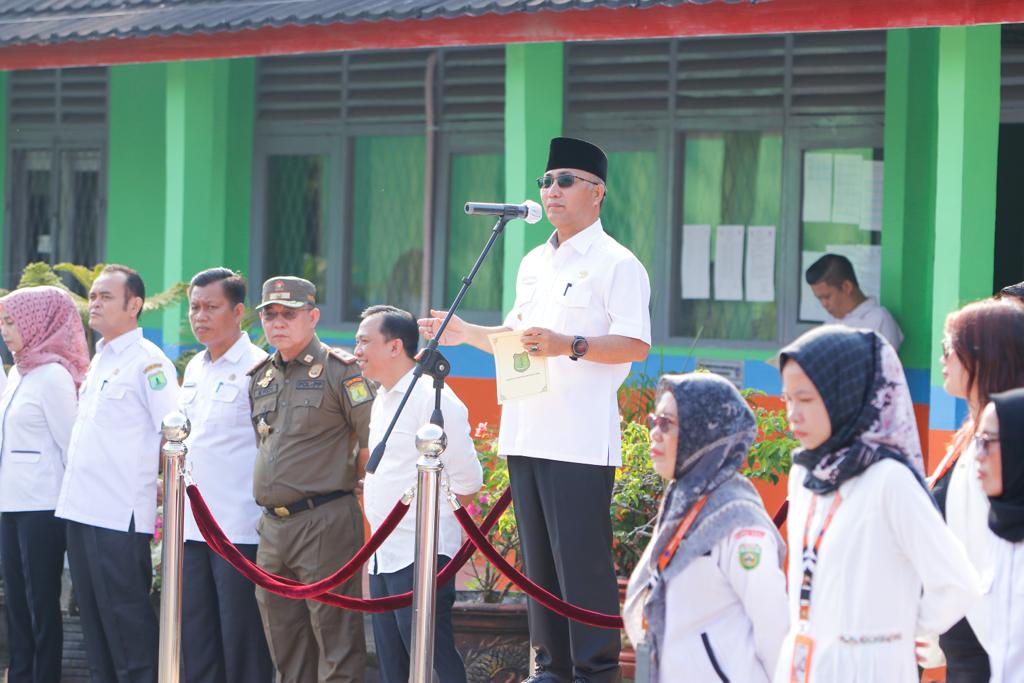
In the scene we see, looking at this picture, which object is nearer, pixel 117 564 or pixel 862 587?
pixel 862 587

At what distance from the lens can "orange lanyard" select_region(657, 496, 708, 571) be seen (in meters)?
3.53

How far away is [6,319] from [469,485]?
2327mm

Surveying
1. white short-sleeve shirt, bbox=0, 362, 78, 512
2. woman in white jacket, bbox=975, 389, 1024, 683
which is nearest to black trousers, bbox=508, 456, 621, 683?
woman in white jacket, bbox=975, 389, 1024, 683

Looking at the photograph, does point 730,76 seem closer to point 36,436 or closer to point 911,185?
point 911,185

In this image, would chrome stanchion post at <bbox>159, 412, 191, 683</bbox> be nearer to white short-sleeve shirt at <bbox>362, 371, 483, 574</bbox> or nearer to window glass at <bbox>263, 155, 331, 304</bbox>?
white short-sleeve shirt at <bbox>362, 371, 483, 574</bbox>

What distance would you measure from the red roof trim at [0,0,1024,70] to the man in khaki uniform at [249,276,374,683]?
2578mm

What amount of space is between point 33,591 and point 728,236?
4556mm

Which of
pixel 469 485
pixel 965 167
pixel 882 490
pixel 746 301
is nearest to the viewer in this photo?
pixel 882 490

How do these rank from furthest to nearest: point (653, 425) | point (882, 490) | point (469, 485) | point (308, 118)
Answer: point (308, 118) → point (469, 485) → point (653, 425) → point (882, 490)

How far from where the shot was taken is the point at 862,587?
330 centimetres

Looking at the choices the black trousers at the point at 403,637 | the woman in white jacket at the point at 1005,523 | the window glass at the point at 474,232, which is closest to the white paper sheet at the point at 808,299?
the window glass at the point at 474,232

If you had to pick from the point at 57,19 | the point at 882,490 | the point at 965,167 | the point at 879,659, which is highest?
the point at 57,19

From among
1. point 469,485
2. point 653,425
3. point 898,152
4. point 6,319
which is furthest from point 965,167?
point 6,319

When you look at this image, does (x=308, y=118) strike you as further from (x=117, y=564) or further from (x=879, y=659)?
(x=879, y=659)
